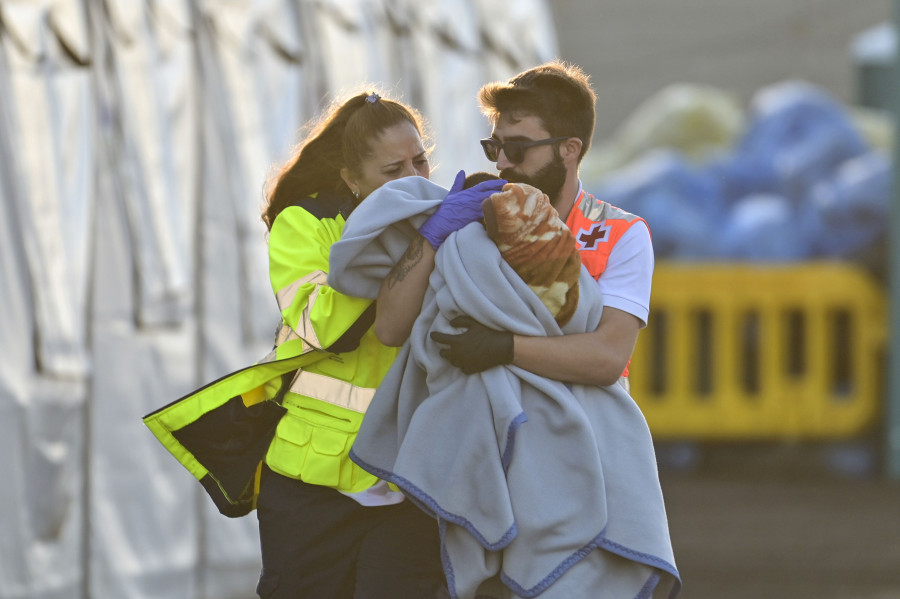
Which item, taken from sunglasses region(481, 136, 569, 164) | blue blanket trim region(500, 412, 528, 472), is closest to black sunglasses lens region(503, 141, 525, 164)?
sunglasses region(481, 136, 569, 164)

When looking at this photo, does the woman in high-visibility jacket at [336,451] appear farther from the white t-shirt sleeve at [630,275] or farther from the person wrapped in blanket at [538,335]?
the white t-shirt sleeve at [630,275]

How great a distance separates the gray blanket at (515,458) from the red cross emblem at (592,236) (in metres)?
0.15

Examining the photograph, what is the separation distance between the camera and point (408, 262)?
2.77 m

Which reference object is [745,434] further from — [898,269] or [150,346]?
[150,346]

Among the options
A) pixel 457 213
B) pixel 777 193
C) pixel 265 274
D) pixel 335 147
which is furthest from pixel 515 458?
pixel 777 193

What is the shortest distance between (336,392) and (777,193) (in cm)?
967

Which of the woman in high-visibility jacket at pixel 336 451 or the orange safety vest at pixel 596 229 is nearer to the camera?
the orange safety vest at pixel 596 229

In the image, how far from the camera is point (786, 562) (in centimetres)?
796

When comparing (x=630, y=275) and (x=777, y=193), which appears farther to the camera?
(x=777, y=193)

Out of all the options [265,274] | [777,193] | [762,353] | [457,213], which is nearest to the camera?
[457,213]

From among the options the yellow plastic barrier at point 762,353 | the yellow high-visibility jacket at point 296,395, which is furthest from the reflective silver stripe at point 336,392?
the yellow plastic barrier at point 762,353

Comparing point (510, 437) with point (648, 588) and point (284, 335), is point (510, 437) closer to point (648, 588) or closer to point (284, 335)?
point (648, 588)

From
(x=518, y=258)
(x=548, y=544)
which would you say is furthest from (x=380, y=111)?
(x=548, y=544)

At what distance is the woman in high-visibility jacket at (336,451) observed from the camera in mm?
3051
